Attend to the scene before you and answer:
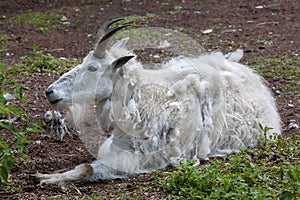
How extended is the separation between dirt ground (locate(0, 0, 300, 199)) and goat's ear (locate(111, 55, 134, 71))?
3.23 ft

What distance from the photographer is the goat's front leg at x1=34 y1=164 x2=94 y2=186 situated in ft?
16.4

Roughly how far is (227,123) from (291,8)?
676 centimetres

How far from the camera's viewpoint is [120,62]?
5090mm

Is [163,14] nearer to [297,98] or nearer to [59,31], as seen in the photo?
[59,31]

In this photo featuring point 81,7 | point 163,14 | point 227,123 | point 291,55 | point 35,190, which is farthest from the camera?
point 81,7

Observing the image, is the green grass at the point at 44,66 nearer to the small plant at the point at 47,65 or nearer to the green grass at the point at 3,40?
the small plant at the point at 47,65

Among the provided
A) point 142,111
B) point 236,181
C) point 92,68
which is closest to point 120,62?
point 92,68

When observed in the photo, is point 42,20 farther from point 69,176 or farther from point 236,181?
point 236,181

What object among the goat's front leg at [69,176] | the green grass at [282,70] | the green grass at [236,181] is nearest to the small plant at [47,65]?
the green grass at [282,70]

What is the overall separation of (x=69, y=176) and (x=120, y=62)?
1078 millimetres

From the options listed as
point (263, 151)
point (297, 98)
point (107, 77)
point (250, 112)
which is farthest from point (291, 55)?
point (107, 77)

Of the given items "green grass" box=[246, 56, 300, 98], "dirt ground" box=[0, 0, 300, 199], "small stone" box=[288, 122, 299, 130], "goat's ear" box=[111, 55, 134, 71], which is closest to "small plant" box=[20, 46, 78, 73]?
"dirt ground" box=[0, 0, 300, 199]

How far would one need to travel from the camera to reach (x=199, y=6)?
1282 cm

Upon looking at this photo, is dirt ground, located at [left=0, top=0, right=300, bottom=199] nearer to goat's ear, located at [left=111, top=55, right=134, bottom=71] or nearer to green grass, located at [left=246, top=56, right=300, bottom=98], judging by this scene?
green grass, located at [left=246, top=56, right=300, bottom=98]
